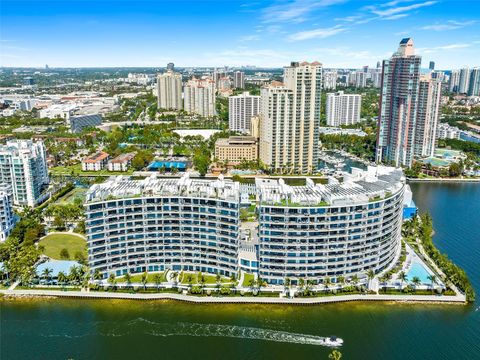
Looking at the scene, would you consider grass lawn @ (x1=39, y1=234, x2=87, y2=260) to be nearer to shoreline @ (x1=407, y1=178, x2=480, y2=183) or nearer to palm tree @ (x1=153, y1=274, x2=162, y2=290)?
palm tree @ (x1=153, y1=274, x2=162, y2=290)

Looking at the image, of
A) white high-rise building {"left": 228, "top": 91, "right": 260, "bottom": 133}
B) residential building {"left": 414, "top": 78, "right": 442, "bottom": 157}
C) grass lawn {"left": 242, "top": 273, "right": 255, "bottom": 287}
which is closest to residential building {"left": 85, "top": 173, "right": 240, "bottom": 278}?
grass lawn {"left": 242, "top": 273, "right": 255, "bottom": 287}

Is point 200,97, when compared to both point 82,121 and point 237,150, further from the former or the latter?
point 237,150

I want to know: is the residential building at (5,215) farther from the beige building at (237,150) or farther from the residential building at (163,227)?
the beige building at (237,150)

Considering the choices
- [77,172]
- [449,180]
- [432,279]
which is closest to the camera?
[432,279]

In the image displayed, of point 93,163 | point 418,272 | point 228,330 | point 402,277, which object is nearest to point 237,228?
point 228,330

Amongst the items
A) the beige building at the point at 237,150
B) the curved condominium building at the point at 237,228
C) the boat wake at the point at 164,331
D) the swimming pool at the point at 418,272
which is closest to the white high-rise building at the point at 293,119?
the beige building at the point at 237,150

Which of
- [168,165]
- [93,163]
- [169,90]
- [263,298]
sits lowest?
[263,298]
